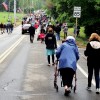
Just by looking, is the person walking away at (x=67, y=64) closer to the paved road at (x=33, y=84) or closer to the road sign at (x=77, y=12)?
the paved road at (x=33, y=84)

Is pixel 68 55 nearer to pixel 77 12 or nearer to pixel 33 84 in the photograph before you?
pixel 33 84

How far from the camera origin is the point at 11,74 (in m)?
15.7

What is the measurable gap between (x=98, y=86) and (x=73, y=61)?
43.4 inches

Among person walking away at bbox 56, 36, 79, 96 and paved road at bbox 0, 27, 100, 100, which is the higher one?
person walking away at bbox 56, 36, 79, 96

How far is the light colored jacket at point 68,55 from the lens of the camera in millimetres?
11250

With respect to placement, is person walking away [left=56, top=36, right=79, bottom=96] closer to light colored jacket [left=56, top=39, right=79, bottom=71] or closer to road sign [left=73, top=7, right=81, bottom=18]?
light colored jacket [left=56, top=39, right=79, bottom=71]

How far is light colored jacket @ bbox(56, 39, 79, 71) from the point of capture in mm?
11250

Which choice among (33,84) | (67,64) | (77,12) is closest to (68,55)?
(67,64)

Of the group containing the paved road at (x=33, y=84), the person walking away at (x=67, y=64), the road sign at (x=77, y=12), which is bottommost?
the paved road at (x=33, y=84)

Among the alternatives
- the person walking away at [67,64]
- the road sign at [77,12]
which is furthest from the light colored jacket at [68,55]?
the road sign at [77,12]

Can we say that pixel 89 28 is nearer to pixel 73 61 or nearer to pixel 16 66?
pixel 16 66

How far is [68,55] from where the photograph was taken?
11.3 metres

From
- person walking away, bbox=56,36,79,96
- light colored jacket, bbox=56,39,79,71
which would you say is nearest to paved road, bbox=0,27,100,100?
person walking away, bbox=56,36,79,96

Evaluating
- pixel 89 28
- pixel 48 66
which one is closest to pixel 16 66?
pixel 48 66
